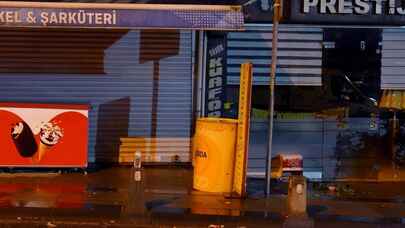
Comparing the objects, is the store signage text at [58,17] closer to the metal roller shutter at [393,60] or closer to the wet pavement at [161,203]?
the wet pavement at [161,203]

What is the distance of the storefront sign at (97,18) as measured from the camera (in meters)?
12.4

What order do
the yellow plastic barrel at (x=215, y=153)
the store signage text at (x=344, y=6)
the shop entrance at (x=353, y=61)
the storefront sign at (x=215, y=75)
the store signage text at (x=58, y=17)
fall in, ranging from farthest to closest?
the shop entrance at (x=353, y=61) < the storefront sign at (x=215, y=75) < the store signage text at (x=344, y=6) < the store signage text at (x=58, y=17) < the yellow plastic barrel at (x=215, y=153)

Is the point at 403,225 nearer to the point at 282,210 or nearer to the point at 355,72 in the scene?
the point at 282,210

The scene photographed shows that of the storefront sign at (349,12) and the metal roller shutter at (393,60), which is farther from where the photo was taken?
the metal roller shutter at (393,60)

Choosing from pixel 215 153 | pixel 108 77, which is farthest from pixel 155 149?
pixel 215 153

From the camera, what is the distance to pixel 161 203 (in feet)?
37.2

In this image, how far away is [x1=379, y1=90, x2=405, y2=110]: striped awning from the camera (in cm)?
1472

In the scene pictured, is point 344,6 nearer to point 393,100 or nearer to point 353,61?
point 353,61

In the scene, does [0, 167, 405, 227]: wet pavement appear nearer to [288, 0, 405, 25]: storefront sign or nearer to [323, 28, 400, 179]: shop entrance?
[323, 28, 400, 179]: shop entrance

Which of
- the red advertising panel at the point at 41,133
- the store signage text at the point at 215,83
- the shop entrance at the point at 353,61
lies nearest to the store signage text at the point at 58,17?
the red advertising panel at the point at 41,133

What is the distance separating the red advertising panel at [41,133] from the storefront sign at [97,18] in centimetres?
154

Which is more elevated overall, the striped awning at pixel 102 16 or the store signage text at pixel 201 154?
the striped awning at pixel 102 16

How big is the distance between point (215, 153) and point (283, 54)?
342 cm

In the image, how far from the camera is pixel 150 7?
41.4 ft
